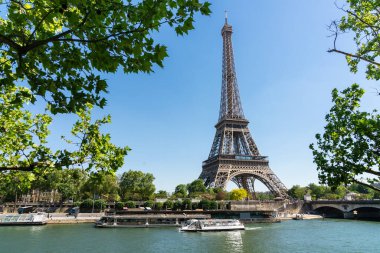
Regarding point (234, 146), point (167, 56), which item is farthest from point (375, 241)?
point (234, 146)

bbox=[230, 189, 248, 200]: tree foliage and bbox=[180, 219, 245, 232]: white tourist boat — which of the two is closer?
bbox=[180, 219, 245, 232]: white tourist boat

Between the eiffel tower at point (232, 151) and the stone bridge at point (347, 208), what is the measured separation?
43.7 feet

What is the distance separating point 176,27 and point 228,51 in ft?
309

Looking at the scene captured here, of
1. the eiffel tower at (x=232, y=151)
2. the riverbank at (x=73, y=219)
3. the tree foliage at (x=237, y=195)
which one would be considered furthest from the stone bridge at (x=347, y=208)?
the riverbank at (x=73, y=219)

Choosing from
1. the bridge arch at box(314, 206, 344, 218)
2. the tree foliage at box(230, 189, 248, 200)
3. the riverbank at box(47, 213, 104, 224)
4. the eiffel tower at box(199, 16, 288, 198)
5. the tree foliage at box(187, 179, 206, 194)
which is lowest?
the bridge arch at box(314, 206, 344, 218)

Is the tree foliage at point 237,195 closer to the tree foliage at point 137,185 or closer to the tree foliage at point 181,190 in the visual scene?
the tree foliage at point 181,190

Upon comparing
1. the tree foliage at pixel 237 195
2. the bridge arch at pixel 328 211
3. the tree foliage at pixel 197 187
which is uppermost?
the tree foliage at pixel 197 187

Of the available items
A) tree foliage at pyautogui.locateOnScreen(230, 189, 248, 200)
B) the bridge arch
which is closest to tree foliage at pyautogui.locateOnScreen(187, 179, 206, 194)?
tree foliage at pyautogui.locateOnScreen(230, 189, 248, 200)

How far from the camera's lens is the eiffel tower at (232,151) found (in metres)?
78.6

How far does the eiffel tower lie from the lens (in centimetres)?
7856

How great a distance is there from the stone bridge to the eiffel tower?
13.3 metres

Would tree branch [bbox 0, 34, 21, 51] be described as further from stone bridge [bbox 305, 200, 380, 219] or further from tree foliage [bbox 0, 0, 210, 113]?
stone bridge [bbox 305, 200, 380, 219]

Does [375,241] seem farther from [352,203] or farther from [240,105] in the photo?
[240,105]

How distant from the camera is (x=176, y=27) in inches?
193
